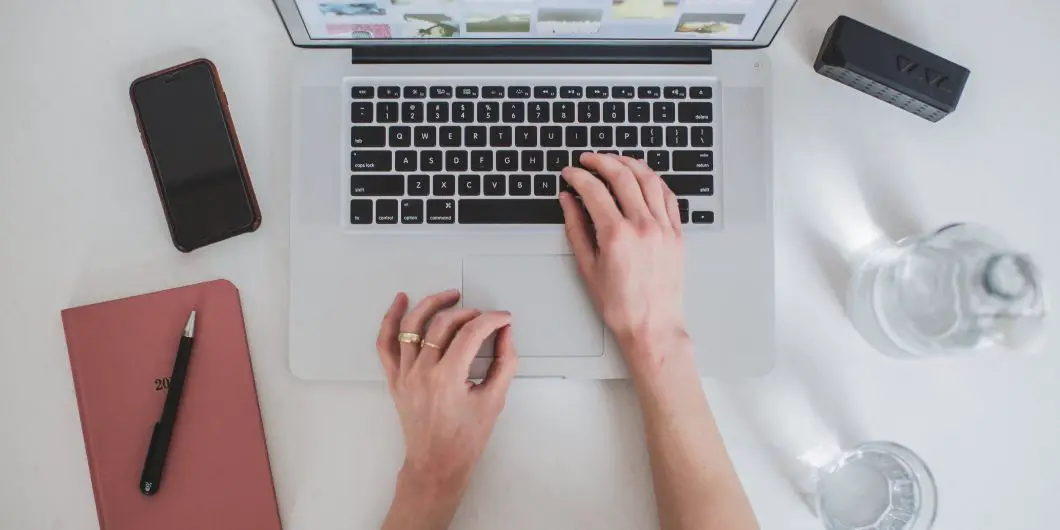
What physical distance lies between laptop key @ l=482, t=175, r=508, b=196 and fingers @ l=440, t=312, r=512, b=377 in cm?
11

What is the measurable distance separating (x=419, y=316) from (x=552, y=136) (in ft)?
0.68

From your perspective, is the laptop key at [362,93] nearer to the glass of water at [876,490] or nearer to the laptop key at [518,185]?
the laptop key at [518,185]

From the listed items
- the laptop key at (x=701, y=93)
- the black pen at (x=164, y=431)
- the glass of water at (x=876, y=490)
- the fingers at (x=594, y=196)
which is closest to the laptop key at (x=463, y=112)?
the fingers at (x=594, y=196)

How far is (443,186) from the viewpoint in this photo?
0.74 meters

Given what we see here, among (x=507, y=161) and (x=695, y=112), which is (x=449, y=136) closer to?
(x=507, y=161)

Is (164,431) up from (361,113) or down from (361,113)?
down

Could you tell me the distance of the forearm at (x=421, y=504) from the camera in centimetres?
73

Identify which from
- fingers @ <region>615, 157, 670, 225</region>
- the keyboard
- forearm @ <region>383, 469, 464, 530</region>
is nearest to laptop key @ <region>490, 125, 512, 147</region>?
the keyboard

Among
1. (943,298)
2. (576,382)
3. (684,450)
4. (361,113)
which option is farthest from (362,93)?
(943,298)

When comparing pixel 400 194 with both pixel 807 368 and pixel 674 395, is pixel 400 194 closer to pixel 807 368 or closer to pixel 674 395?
pixel 674 395

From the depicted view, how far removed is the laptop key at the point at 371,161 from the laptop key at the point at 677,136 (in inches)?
10.2

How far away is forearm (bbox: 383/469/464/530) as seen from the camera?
726 millimetres

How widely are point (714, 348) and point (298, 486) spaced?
0.41 meters

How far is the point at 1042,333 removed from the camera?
0.77 metres
